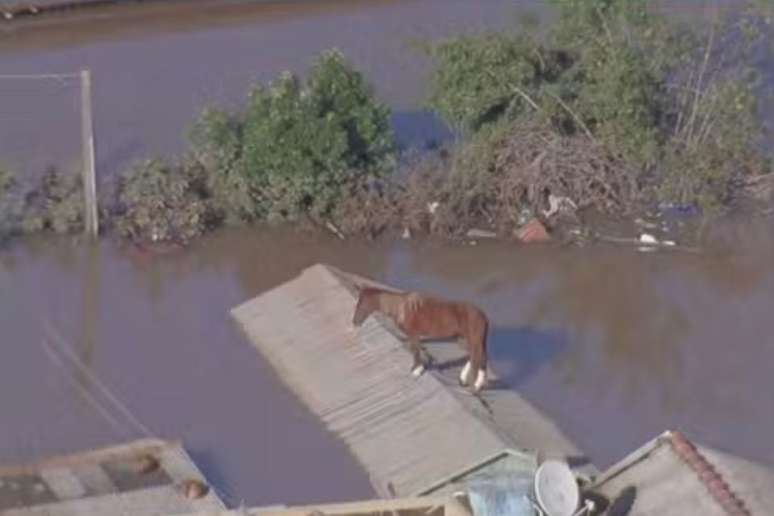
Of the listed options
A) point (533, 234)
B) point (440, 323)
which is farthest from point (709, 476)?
point (533, 234)

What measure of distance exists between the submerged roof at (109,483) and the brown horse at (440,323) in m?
1.85

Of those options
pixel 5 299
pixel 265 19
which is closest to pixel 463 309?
pixel 5 299

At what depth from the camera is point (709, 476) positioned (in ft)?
42.1

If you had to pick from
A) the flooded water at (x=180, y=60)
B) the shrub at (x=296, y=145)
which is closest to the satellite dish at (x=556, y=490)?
the shrub at (x=296, y=145)

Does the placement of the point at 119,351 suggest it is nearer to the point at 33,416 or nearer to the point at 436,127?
the point at 33,416

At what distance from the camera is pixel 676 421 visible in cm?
1566

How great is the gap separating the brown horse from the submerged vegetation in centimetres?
301

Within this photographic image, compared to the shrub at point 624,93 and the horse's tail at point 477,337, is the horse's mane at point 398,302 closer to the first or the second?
the horse's tail at point 477,337

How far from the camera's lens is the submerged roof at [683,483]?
12711mm

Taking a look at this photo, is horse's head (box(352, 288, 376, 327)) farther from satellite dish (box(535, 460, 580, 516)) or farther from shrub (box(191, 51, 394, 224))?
satellite dish (box(535, 460, 580, 516))

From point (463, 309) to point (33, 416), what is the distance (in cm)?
318

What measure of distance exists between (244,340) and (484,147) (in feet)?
10.5

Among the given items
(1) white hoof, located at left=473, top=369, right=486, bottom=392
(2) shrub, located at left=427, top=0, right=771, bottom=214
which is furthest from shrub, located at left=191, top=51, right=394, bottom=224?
(1) white hoof, located at left=473, top=369, right=486, bottom=392

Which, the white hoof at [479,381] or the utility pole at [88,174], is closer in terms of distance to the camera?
the white hoof at [479,381]
